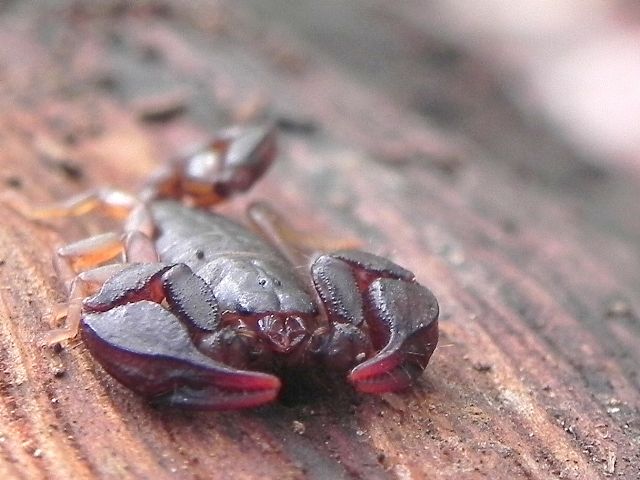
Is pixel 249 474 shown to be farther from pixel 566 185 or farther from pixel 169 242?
pixel 566 185

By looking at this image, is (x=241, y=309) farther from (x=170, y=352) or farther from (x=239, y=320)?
(x=170, y=352)

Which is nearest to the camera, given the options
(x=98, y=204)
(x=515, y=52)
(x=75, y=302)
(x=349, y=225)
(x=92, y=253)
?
(x=75, y=302)

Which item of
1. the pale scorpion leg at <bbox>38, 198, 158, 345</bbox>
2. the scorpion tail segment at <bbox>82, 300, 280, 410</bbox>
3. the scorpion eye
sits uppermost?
the scorpion eye

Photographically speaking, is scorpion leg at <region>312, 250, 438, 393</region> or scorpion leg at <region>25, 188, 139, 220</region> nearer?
scorpion leg at <region>312, 250, 438, 393</region>

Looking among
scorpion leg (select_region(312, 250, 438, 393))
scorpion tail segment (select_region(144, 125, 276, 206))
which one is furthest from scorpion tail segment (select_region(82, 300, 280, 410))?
scorpion tail segment (select_region(144, 125, 276, 206))

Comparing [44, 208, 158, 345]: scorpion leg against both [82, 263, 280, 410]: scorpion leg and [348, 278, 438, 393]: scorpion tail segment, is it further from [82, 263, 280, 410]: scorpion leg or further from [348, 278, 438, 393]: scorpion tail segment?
[348, 278, 438, 393]: scorpion tail segment

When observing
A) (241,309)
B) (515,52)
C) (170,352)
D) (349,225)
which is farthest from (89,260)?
(515,52)
